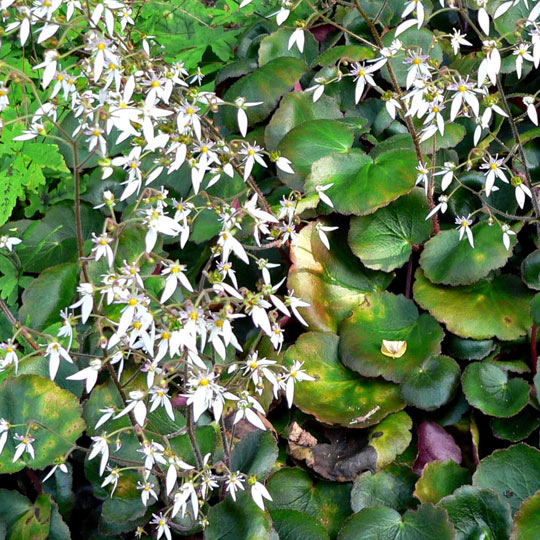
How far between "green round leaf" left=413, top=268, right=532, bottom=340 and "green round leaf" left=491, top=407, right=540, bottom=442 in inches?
10.1

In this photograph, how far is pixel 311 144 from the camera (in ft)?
8.91

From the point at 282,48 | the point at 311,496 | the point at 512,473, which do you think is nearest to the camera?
the point at 512,473

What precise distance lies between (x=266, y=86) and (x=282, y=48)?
12.7 inches

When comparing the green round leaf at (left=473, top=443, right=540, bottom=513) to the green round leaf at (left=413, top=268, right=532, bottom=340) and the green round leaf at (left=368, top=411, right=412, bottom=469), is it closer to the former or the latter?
the green round leaf at (left=368, top=411, right=412, bottom=469)

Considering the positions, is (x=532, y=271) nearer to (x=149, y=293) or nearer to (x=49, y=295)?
(x=149, y=293)

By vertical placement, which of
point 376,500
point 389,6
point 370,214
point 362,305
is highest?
point 389,6

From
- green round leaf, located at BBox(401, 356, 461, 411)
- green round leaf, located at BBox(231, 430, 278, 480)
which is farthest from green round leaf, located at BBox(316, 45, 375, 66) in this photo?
green round leaf, located at BBox(231, 430, 278, 480)

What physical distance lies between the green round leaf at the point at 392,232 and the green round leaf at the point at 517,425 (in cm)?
65

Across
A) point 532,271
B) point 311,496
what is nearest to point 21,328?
point 311,496

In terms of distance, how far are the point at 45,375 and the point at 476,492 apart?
138cm

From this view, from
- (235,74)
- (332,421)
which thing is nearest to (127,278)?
(332,421)

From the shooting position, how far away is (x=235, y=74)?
3301mm

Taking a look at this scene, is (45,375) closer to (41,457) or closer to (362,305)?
(41,457)

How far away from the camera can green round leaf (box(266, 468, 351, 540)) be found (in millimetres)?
2131
